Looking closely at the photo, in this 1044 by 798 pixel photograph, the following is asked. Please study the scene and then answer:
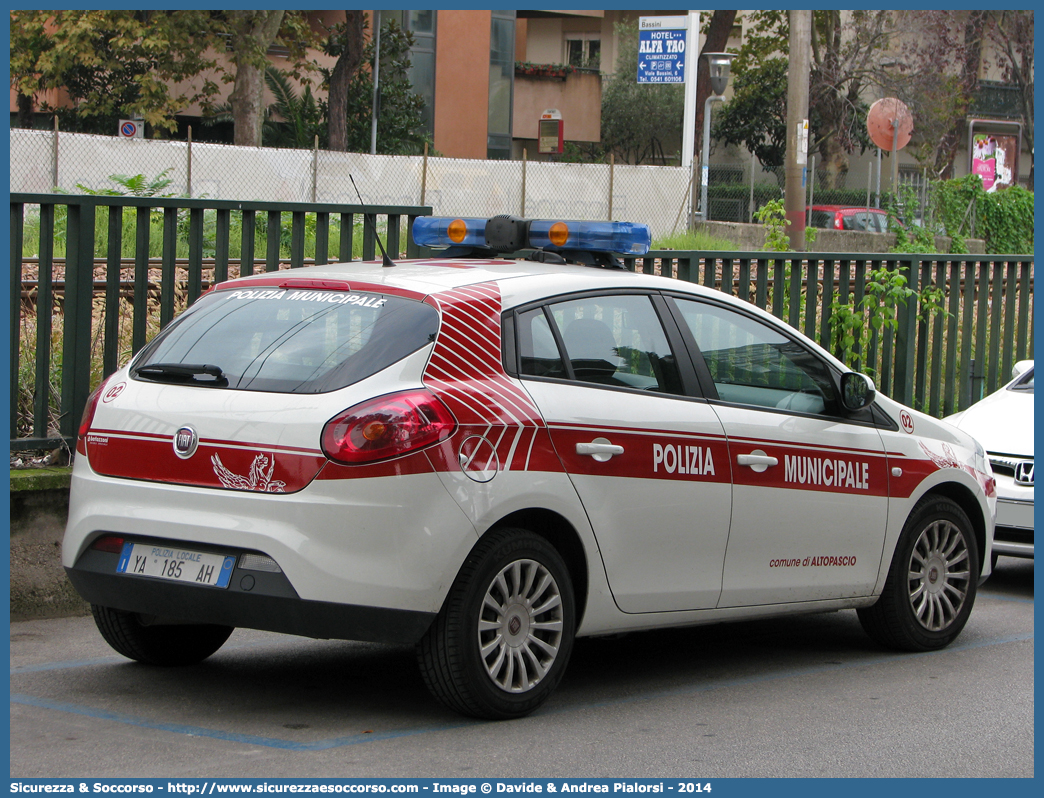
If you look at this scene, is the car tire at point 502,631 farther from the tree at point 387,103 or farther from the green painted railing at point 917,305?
the tree at point 387,103

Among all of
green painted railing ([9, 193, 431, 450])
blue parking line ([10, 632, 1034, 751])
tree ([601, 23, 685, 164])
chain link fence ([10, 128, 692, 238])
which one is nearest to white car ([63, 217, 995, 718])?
blue parking line ([10, 632, 1034, 751])

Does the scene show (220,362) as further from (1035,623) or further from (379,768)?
(1035,623)

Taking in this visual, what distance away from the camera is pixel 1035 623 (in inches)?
291

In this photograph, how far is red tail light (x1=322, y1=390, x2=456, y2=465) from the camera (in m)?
4.64

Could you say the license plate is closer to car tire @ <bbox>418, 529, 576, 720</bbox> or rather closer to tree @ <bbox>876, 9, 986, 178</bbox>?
car tire @ <bbox>418, 529, 576, 720</bbox>

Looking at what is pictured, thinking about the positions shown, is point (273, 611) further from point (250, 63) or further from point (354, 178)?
point (250, 63)

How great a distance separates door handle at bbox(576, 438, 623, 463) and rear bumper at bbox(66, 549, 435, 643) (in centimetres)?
86

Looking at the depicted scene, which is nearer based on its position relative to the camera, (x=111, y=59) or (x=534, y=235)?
(x=534, y=235)

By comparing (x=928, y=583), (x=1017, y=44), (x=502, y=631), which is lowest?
(x=928, y=583)

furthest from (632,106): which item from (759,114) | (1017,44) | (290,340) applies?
(290,340)

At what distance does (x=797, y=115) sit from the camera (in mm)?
21562

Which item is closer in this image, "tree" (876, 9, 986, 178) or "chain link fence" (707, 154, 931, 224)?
"chain link fence" (707, 154, 931, 224)

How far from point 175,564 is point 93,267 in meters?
3.00

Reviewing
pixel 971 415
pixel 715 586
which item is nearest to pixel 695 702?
pixel 715 586
